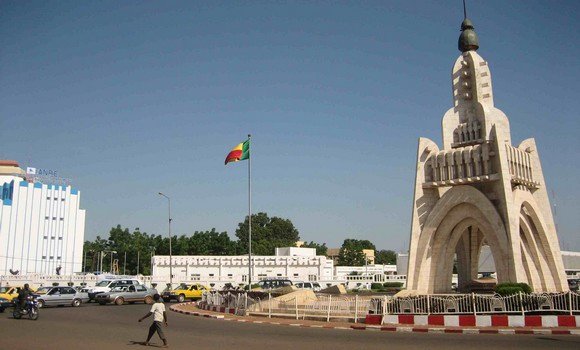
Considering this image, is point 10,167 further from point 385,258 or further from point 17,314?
point 385,258

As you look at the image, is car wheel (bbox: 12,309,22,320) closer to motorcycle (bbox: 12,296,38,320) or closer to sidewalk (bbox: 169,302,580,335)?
motorcycle (bbox: 12,296,38,320)

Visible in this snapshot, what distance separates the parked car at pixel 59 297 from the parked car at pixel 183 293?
7352mm

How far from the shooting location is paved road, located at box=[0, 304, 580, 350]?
14.0m

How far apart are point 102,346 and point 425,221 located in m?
22.3

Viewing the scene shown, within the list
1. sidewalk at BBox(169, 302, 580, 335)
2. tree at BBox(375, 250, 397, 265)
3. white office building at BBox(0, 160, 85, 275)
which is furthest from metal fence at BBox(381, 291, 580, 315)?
tree at BBox(375, 250, 397, 265)

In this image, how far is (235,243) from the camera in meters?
107

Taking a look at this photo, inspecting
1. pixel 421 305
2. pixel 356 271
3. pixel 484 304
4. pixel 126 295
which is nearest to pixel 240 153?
pixel 126 295

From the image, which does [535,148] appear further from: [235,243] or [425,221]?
[235,243]

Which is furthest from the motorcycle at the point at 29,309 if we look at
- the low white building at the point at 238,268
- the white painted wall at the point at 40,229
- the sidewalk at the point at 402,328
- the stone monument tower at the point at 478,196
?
the white painted wall at the point at 40,229

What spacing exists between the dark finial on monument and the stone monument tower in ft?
0.21

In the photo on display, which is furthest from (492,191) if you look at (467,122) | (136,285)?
(136,285)

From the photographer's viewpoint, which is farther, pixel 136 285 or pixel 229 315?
pixel 136 285

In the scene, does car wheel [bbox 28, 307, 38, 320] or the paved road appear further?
car wheel [bbox 28, 307, 38, 320]

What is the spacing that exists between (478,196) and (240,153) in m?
16.2
